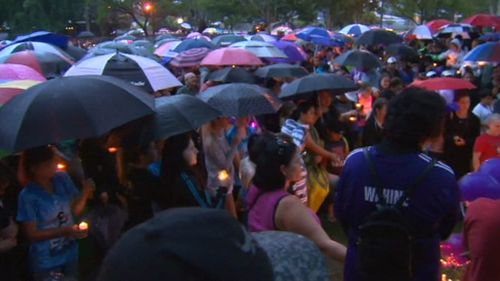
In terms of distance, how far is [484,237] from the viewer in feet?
9.66

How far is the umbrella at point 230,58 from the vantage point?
9.67m

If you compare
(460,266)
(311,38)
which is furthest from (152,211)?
(311,38)

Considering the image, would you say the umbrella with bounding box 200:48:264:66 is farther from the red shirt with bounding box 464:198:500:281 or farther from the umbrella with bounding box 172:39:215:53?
the red shirt with bounding box 464:198:500:281

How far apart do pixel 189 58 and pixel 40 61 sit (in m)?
3.72

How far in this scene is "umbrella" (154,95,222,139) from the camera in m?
4.07

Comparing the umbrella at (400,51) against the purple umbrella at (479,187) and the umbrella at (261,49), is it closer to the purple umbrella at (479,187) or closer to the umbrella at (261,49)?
the umbrella at (261,49)

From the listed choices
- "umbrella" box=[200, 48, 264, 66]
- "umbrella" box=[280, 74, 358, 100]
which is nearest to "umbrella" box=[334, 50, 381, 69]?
"umbrella" box=[200, 48, 264, 66]

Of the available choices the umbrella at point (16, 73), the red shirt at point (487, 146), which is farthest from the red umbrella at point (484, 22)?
the umbrella at point (16, 73)

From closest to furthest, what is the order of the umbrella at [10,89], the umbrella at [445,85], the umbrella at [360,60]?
the umbrella at [10,89] → the umbrella at [445,85] → the umbrella at [360,60]

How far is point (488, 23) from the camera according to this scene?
19.7 meters

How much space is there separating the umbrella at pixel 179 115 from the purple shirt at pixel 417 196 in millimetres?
1584

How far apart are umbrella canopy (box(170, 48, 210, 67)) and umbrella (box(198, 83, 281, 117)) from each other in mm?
5260

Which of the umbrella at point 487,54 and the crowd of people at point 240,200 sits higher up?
the crowd of people at point 240,200

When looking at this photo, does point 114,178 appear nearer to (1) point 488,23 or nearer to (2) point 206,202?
(2) point 206,202
